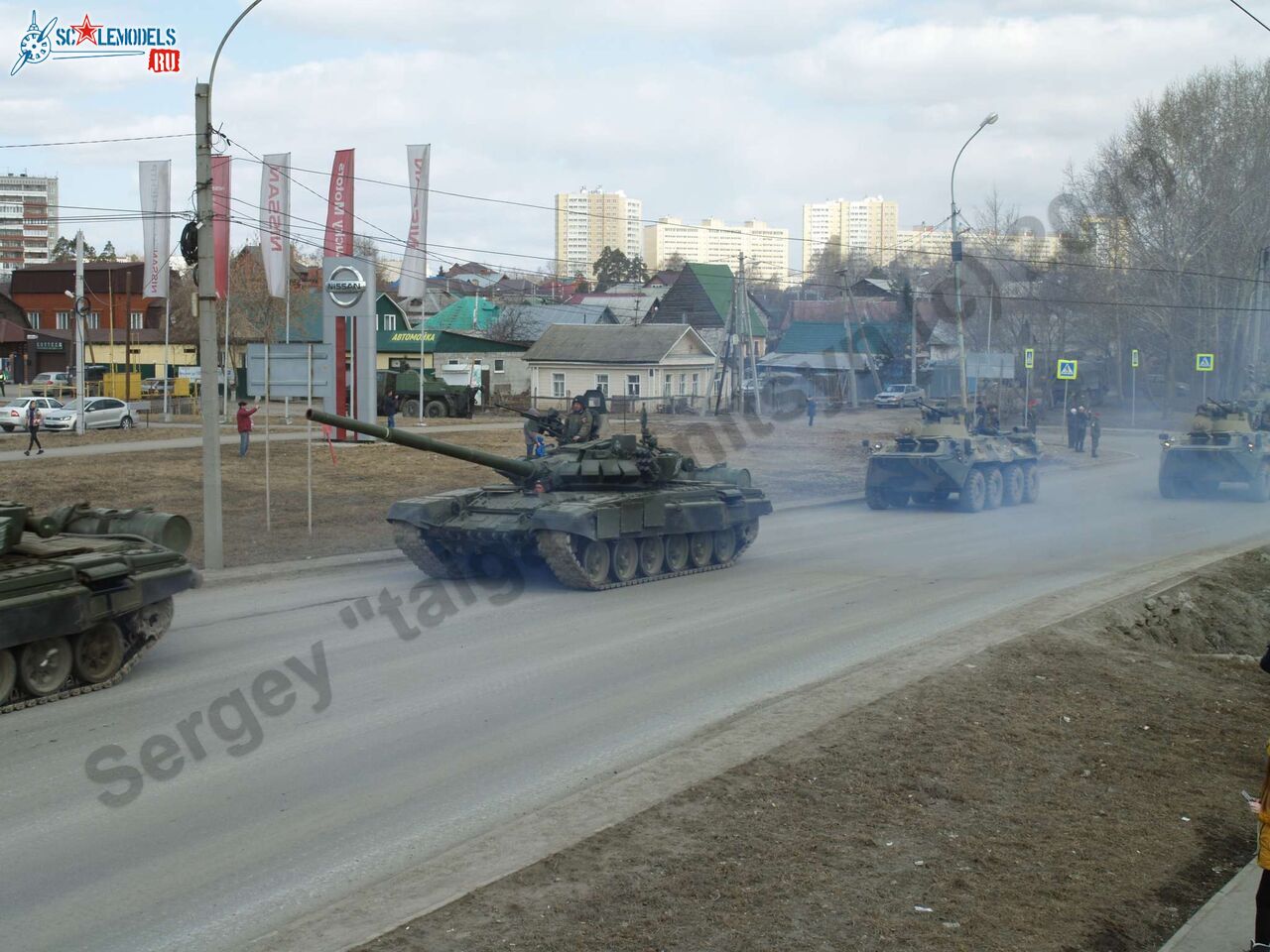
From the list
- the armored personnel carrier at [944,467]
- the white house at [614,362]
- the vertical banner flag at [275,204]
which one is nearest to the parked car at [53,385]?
the white house at [614,362]

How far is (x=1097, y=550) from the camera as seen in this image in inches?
767

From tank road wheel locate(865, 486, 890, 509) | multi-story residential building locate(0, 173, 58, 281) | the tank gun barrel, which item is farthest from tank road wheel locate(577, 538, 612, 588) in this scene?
multi-story residential building locate(0, 173, 58, 281)

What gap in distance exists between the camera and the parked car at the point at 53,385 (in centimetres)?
5751

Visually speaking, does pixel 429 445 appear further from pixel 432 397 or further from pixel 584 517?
pixel 432 397

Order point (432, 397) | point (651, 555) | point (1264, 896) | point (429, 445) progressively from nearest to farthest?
1. point (1264, 896)
2. point (429, 445)
3. point (651, 555)
4. point (432, 397)

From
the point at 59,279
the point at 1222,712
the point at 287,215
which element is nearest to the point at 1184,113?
the point at 287,215

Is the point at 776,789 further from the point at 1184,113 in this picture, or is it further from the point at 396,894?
the point at 1184,113

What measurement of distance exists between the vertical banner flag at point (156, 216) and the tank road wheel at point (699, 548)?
68.4ft

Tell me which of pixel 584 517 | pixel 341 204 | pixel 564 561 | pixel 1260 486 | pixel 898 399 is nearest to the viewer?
pixel 584 517

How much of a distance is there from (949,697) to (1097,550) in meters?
10.6

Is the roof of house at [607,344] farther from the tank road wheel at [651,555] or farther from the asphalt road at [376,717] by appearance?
the tank road wheel at [651,555]

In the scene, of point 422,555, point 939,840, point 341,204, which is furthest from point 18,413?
point 939,840

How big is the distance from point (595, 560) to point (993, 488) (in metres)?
12.7

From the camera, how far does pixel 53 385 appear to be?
60375 millimetres
